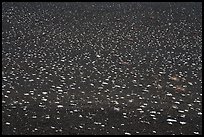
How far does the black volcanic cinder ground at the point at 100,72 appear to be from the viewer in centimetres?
127

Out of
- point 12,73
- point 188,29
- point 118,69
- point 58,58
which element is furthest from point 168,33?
point 12,73

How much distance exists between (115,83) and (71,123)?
404mm

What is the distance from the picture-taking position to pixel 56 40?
2.14m

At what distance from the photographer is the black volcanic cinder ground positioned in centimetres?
127

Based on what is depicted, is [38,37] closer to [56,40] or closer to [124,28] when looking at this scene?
[56,40]

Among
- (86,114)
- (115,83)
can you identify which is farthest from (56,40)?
(86,114)

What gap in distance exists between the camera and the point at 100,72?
5.57 feet

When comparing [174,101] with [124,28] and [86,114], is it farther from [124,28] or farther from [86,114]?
[124,28]

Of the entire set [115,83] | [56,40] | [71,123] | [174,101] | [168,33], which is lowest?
[71,123]

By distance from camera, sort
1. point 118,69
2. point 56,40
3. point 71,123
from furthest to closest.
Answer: point 56,40 → point 118,69 → point 71,123

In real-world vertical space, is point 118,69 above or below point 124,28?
below

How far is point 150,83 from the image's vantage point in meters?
1.59

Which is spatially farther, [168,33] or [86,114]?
[168,33]

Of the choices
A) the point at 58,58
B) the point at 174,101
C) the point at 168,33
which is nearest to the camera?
the point at 174,101
